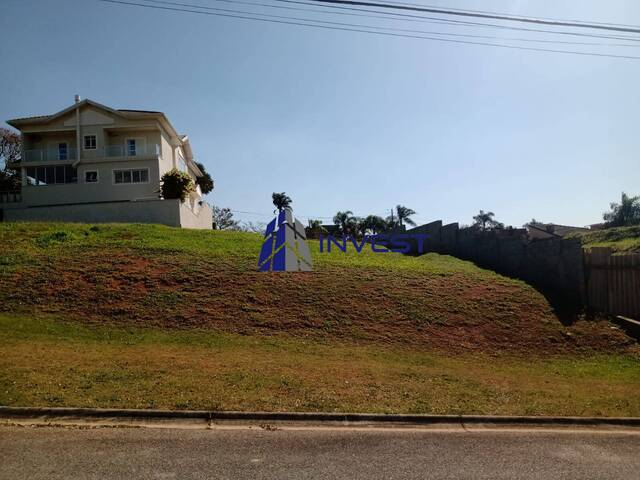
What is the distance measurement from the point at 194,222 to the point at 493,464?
100 ft

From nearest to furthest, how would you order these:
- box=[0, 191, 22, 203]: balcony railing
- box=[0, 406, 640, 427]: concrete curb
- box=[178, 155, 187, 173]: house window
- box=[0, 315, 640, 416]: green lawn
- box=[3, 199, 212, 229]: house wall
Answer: box=[0, 406, 640, 427]: concrete curb
box=[0, 315, 640, 416]: green lawn
box=[3, 199, 212, 229]: house wall
box=[0, 191, 22, 203]: balcony railing
box=[178, 155, 187, 173]: house window

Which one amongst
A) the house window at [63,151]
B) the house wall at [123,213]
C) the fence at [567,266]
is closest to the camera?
the fence at [567,266]

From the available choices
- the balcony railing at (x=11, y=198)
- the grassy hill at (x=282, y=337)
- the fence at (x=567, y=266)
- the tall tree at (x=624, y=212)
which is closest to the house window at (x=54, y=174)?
the balcony railing at (x=11, y=198)

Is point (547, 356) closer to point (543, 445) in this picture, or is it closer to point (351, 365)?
point (351, 365)

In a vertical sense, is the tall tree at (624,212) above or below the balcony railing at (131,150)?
below

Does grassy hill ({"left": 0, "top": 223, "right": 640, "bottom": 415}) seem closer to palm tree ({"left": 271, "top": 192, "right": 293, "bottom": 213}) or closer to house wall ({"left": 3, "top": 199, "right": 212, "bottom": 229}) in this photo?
house wall ({"left": 3, "top": 199, "right": 212, "bottom": 229})

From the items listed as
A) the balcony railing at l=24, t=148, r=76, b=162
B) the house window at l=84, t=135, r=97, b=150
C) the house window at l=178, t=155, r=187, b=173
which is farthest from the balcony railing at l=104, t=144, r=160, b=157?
the house window at l=178, t=155, r=187, b=173

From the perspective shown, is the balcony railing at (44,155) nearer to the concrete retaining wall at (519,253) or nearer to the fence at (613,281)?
the concrete retaining wall at (519,253)

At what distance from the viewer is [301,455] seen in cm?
572

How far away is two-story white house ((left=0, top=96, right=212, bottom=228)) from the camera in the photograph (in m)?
35.4

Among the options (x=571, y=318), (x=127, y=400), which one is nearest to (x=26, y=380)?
(x=127, y=400)

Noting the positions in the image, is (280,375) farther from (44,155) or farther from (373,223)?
(373,223)

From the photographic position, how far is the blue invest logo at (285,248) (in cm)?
1878

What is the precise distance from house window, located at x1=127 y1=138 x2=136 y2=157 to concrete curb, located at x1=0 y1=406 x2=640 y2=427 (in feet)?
108
